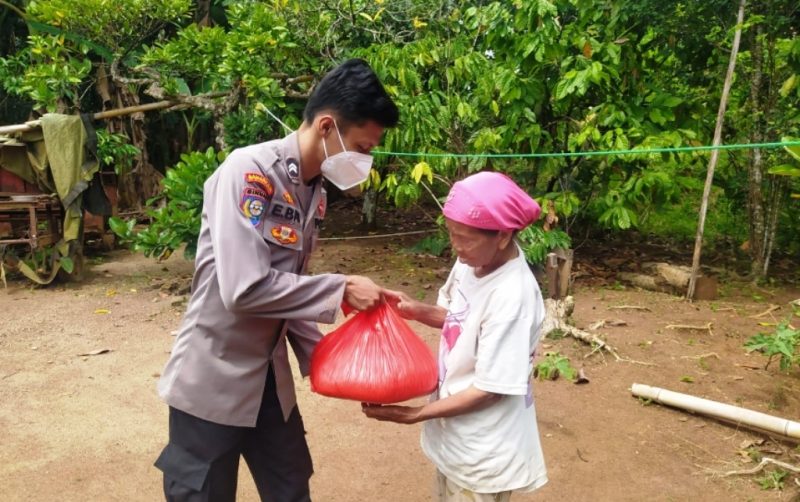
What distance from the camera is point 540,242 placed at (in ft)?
17.8

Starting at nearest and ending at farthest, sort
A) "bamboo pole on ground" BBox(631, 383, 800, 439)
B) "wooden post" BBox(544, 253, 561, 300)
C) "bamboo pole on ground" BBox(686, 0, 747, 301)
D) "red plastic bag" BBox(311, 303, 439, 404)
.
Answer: "red plastic bag" BBox(311, 303, 439, 404), "bamboo pole on ground" BBox(631, 383, 800, 439), "wooden post" BBox(544, 253, 561, 300), "bamboo pole on ground" BBox(686, 0, 747, 301)

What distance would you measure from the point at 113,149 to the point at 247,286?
653cm

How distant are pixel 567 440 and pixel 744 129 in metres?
4.65

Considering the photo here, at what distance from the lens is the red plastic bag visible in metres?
1.69

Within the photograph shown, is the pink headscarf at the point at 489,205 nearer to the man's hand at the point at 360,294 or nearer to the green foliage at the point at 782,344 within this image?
the man's hand at the point at 360,294

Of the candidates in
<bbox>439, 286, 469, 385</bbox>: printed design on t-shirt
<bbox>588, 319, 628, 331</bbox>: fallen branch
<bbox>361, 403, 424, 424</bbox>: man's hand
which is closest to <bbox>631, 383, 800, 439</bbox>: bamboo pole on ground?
<bbox>588, 319, 628, 331</bbox>: fallen branch

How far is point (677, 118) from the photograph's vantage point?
5.88 metres

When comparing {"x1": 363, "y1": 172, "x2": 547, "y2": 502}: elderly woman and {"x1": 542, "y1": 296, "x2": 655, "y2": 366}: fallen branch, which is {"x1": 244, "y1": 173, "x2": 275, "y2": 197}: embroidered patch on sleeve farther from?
{"x1": 542, "y1": 296, "x2": 655, "y2": 366}: fallen branch

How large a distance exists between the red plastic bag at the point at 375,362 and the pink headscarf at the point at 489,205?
0.38m

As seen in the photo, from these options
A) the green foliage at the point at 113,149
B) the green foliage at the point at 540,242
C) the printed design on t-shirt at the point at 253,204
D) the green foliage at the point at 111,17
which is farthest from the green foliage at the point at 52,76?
the printed design on t-shirt at the point at 253,204

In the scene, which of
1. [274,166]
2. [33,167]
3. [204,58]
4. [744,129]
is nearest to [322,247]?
[204,58]

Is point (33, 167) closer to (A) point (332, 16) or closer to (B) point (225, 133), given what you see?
(B) point (225, 133)

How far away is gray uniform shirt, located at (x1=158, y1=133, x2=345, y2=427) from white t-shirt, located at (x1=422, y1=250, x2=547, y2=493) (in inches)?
14.1

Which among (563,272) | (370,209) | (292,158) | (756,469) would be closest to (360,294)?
(292,158)
